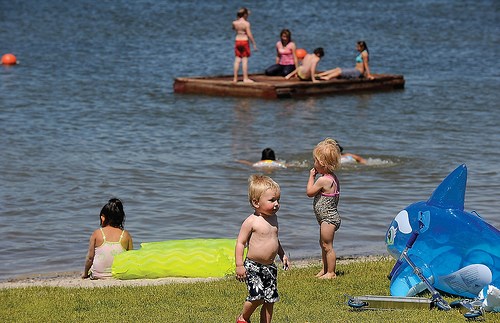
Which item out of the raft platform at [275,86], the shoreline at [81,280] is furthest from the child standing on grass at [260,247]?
the raft platform at [275,86]

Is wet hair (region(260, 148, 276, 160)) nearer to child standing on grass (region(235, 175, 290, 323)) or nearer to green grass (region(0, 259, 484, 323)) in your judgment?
green grass (region(0, 259, 484, 323))

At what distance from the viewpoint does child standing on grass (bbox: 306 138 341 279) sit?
899 centimetres

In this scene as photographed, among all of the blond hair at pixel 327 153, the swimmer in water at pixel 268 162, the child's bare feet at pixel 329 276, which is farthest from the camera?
the swimmer in water at pixel 268 162

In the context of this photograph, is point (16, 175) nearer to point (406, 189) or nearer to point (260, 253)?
point (406, 189)

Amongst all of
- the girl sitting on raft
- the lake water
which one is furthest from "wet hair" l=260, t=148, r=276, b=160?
the girl sitting on raft

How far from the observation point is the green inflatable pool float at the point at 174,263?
10.1m

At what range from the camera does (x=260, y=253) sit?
7.21 meters

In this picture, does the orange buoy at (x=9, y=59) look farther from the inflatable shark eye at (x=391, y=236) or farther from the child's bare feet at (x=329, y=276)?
the inflatable shark eye at (x=391, y=236)

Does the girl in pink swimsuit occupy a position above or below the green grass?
above

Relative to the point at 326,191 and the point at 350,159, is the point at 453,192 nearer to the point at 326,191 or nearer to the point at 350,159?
the point at 326,191

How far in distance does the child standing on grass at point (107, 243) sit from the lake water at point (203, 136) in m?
1.34

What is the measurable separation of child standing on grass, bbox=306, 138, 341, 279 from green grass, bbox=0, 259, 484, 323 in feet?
1.01

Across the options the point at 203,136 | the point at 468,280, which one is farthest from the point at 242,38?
the point at 468,280

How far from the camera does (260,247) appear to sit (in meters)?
7.21
